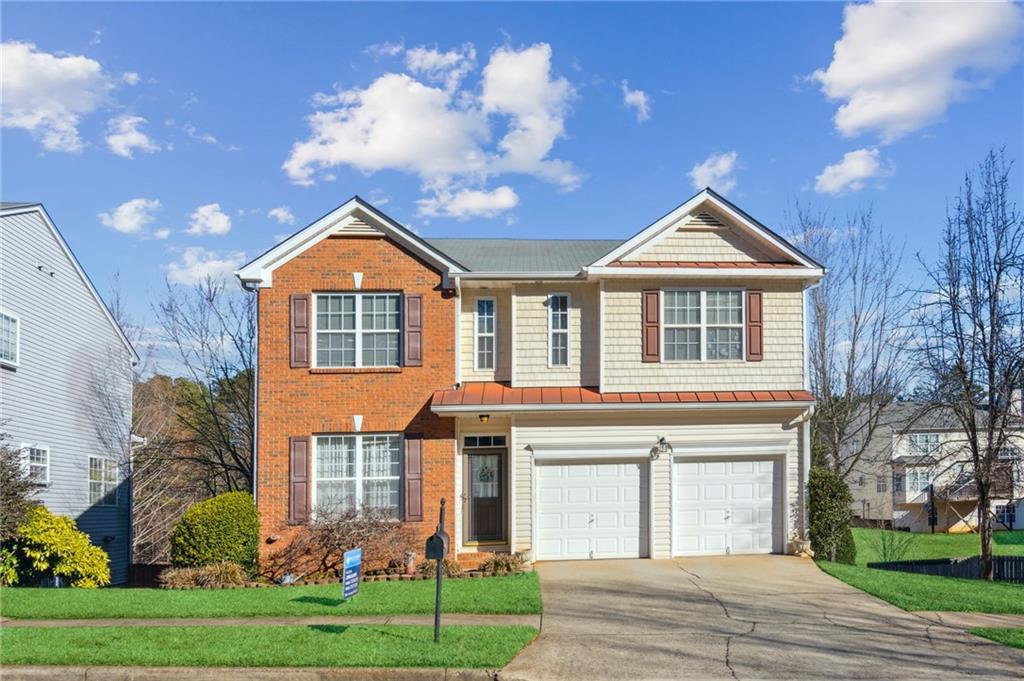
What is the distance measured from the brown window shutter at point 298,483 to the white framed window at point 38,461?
22.4 ft

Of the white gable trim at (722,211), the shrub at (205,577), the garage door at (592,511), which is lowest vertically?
the shrub at (205,577)

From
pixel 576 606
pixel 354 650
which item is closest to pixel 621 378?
pixel 576 606

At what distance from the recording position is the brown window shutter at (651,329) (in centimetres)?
1744

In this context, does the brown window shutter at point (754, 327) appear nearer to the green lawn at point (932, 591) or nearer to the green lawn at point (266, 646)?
the green lawn at point (932, 591)

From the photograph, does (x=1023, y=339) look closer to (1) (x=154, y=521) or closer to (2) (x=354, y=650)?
(2) (x=354, y=650)

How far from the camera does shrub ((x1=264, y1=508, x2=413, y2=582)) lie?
16.4 meters

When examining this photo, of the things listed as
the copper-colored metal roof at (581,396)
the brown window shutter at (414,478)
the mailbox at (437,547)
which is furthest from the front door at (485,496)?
the mailbox at (437,547)

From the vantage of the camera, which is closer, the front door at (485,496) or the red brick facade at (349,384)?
the red brick facade at (349,384)

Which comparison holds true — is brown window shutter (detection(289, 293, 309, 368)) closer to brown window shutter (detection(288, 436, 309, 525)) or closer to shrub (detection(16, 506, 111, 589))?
brown window shutter (detection(288, 436, 309, 525))

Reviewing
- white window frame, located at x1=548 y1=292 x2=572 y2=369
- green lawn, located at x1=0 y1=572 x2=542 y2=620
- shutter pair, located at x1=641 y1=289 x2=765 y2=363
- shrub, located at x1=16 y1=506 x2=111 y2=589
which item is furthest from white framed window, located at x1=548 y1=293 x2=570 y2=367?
shrub, located at x1=16 y1=506 x2=111 y2=589

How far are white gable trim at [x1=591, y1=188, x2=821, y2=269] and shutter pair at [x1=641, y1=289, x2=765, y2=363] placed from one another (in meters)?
1.03

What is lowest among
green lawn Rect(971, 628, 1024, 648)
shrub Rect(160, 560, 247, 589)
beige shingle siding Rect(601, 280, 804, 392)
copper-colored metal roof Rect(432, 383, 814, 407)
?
shrub Rect(160, 560, 247, 589)

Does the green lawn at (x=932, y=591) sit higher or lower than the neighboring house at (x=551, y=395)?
lower

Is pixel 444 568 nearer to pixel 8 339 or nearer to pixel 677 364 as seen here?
pixel 677 364
